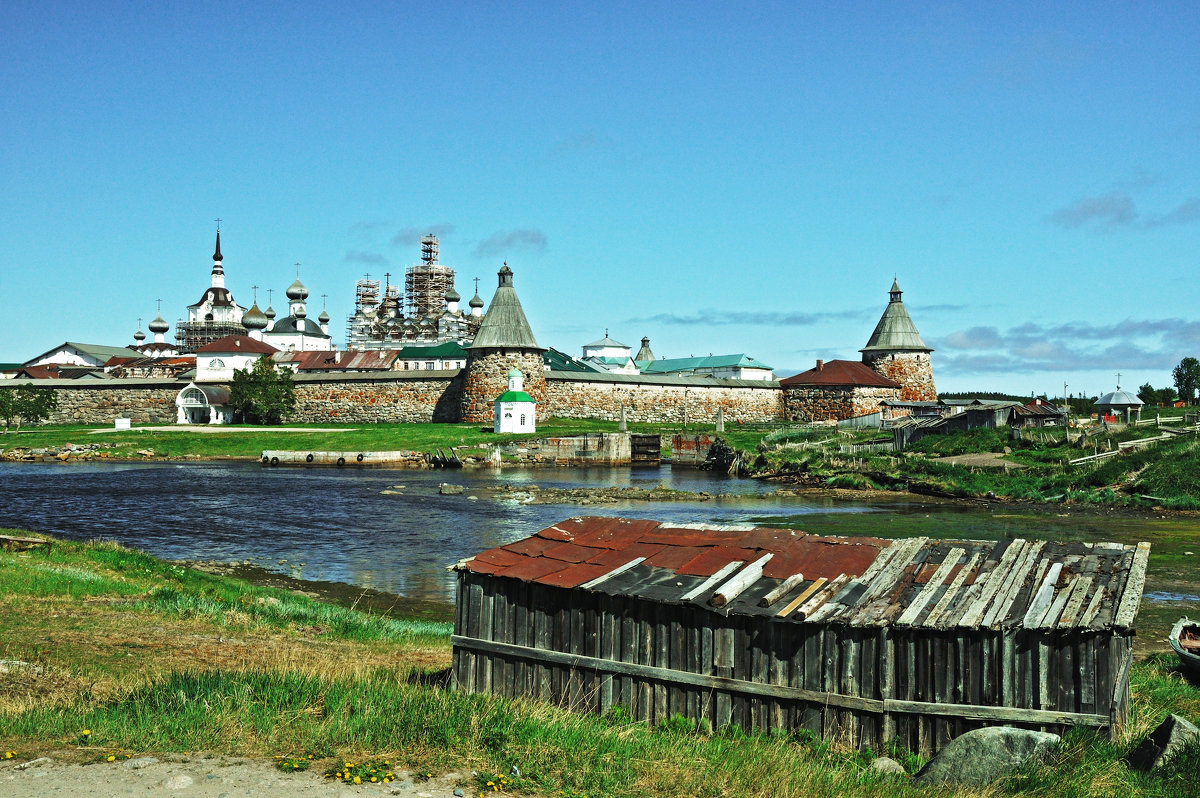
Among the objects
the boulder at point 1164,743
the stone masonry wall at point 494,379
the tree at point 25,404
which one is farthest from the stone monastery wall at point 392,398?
the boulder at point 1164,743

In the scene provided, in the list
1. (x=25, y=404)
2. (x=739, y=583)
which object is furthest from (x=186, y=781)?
(x=25, y=404)

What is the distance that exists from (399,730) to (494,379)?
55058 millimetres

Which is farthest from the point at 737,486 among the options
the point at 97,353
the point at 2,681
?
the point at 97,353

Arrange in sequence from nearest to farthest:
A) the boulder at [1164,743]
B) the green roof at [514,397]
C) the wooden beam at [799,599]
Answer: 1. the boulder at [1164,743]
2. the wooden beam at [799,599]
3. the green roof at [514,397]

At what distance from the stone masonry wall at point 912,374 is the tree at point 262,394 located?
42.3 m

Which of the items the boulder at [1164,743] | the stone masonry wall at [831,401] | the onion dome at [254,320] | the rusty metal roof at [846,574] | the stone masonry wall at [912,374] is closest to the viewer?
the boulder at [1164,743]

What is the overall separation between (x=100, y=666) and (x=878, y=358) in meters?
67.0

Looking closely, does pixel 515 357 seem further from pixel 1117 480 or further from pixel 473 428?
pixel 1117 480

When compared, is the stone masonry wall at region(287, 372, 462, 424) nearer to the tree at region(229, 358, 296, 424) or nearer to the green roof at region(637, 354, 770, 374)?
the tree at region(229, 358, 296, 424)

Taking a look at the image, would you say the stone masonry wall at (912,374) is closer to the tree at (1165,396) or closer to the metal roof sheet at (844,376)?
the metal roof sheet at (844,376)

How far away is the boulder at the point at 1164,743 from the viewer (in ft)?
22.8

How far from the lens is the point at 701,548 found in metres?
9.50

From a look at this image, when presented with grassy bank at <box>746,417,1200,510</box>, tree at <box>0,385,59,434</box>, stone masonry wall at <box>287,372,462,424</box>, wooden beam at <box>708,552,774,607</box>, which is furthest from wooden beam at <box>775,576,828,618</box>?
tree at <box>0,385,59,434</box>

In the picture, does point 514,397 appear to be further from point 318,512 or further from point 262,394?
point 318,512
